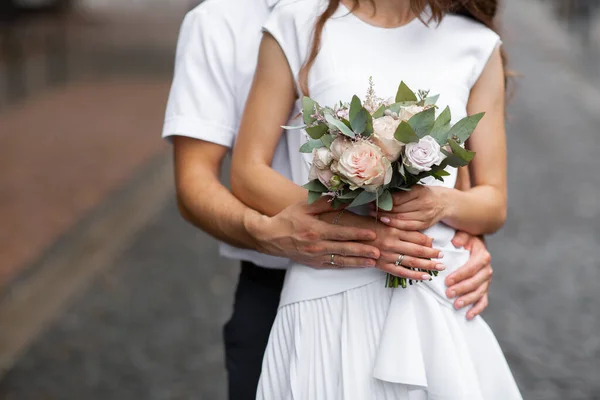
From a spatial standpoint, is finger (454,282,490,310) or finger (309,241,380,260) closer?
finger (309,241,380,260)

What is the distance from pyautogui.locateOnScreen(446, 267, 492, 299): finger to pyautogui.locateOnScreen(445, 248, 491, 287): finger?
0.01 meters

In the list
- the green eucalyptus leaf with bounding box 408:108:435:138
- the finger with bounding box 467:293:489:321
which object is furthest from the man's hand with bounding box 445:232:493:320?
the green eucalyptus leaf with bounding box 408:108:435:138

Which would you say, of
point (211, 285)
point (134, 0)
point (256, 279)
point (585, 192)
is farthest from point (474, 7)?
point (134, 0)

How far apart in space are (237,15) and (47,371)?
10.3 ft

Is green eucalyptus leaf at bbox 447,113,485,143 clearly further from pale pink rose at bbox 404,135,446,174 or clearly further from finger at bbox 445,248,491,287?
finger at bbox 445,248,491,287

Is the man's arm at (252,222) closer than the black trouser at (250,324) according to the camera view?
Yes

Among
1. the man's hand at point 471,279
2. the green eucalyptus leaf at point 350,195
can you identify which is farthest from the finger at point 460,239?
the green eucalyptus leaf at point 350,195

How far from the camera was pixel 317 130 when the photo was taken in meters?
2.38

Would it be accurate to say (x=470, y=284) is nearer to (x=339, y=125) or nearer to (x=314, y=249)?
(x=314, y=249)

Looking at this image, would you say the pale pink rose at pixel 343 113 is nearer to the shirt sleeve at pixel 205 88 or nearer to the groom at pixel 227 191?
the groom at pixel 227 191

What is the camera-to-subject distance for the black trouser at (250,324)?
3.21 m

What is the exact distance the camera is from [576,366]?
5.73 meters

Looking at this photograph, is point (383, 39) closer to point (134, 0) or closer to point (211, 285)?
point (211, 285)

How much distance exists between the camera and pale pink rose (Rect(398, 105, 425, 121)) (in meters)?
2.33
